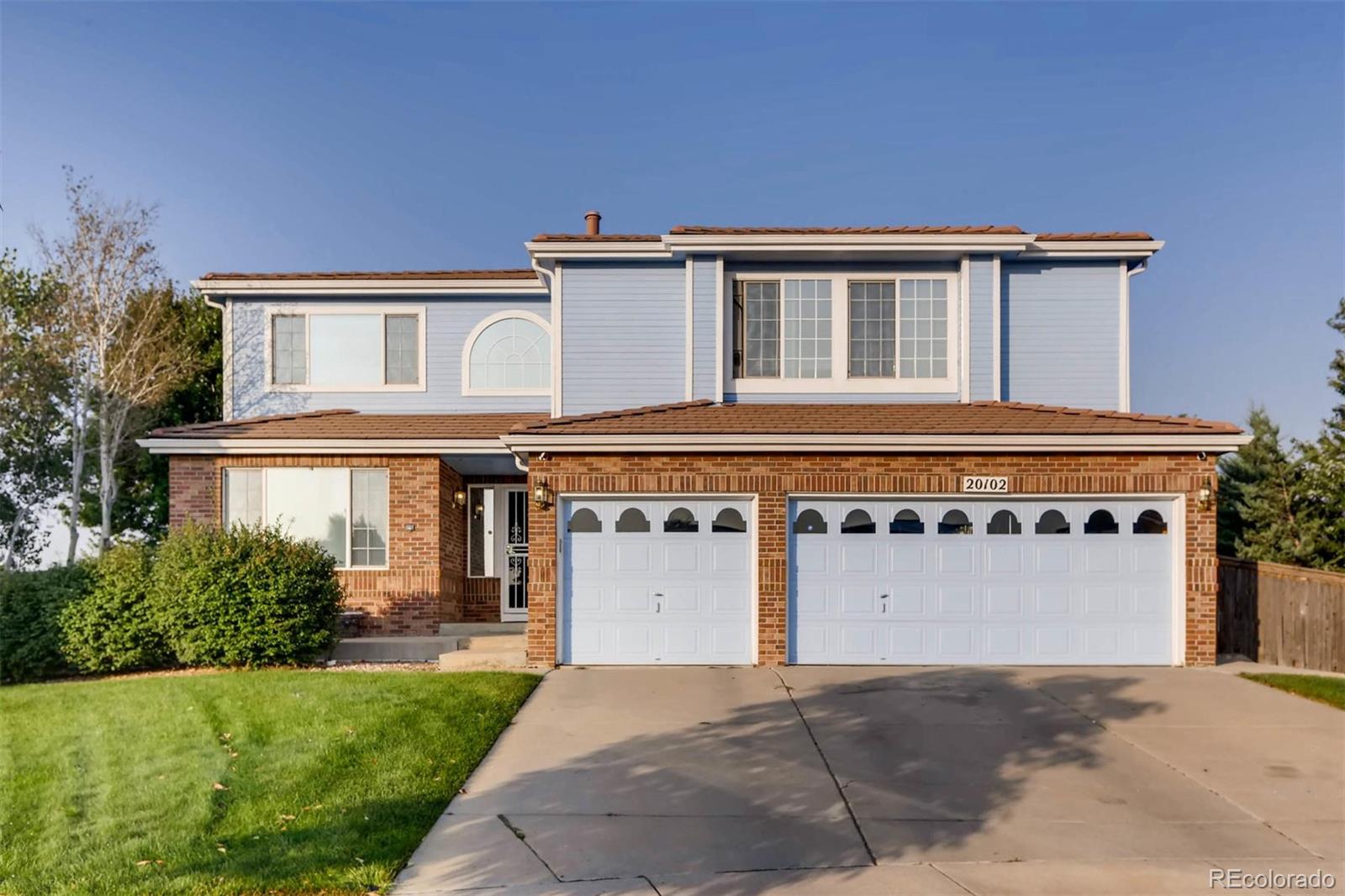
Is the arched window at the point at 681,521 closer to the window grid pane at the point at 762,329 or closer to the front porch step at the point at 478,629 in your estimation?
the window grid pane at the point at 762,329

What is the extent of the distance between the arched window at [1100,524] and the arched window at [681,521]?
17.2 ft

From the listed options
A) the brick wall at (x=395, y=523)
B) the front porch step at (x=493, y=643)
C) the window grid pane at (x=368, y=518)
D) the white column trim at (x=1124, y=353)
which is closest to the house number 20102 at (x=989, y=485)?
the white column trim at (x=1124, y=353)

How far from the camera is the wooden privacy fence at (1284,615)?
12.6m

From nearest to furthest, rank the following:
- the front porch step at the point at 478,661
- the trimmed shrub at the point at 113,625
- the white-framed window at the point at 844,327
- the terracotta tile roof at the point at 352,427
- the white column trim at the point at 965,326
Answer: the front porch step at the point at 478,661 < the trimmed shrub at the point at 113,625 < the white column trim at the point at 965,326 < the white-framed window at the point at 844,327 < the terracotta tile roof at the point at 352,427

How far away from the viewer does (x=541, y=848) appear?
20.3 feet

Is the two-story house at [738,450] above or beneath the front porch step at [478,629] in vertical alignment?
above

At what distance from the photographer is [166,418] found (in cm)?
2008

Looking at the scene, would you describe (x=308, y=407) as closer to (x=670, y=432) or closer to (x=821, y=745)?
(x=670, y=432)

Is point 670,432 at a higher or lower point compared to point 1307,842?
higher

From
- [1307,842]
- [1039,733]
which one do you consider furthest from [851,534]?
[1307,842]

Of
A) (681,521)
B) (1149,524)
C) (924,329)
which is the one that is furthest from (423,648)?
(1149,524)

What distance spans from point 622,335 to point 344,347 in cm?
583

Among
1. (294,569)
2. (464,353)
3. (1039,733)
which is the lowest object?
(1039,733)

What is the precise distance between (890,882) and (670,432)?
24.2ft
